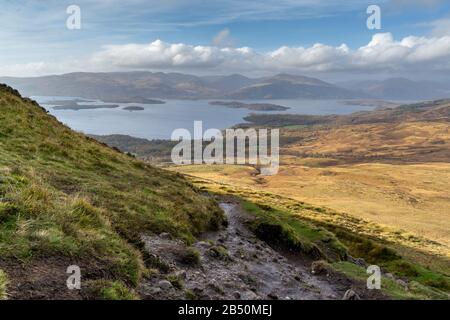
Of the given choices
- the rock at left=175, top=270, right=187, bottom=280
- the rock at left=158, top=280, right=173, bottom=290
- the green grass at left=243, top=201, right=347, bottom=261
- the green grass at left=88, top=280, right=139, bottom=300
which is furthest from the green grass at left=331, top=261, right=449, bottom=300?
the green grass at left=88, top=280, right=139, bottom=300

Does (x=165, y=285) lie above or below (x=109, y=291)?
below

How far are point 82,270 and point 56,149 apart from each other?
20419 mm

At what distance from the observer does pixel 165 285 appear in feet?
39.7

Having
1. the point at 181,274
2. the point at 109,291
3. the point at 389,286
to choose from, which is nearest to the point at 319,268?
the point at 389,286

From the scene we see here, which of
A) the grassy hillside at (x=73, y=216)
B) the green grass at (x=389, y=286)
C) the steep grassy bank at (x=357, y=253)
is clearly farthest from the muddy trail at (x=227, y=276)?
the steep grassy bank at (x=357, y=253)

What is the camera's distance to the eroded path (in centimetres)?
1265

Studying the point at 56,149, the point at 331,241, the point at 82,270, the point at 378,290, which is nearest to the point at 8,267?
the point at 82,270

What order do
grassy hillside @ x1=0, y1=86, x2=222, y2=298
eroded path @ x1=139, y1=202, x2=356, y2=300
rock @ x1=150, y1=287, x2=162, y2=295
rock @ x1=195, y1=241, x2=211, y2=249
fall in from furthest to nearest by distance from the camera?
rock @ x1=195, y1=241, x2=211, y2=249 → eroded path @ x1=139, y1=202, x2=356, y2=300 → rock @ x1=150, y1=287, x2=162, y2=295 → grassy hillside @ x1=0, y1=86, x2=222, y2=298

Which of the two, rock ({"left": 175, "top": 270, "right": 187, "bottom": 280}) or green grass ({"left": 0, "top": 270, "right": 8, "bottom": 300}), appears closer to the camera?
green grass ({"left": 0, "top": 270, "right": 8, "bottom": 300})

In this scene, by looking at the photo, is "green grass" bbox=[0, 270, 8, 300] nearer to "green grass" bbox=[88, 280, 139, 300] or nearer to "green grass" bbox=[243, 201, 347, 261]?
"green grass" bbox=[88, 280, 139, 300]

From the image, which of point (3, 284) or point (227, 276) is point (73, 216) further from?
point (227, 276)

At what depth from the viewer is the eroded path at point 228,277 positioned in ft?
41.5

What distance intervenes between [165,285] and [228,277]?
411 centimetres

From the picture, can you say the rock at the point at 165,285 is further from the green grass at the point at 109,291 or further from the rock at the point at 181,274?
the green grass at the point at 109,291
